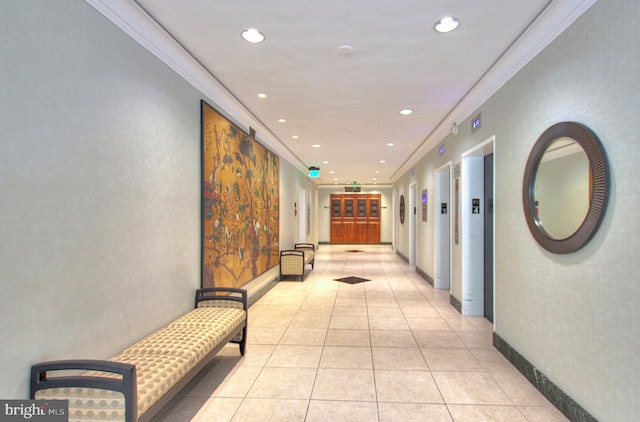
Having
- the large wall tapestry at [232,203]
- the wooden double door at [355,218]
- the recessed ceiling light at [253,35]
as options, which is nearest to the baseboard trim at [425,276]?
the large wall tapestry at [232,203]

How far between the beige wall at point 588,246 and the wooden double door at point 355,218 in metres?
14.9

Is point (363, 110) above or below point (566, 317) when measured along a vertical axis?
above

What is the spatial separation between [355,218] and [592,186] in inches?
645

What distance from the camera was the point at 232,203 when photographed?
495cm

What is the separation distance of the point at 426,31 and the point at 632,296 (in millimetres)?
A: 2580

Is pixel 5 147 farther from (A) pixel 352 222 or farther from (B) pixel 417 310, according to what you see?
(A) pixel 352 222

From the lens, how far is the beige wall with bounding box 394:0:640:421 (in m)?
2.03

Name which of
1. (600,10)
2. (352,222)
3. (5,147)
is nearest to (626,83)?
(600,10)

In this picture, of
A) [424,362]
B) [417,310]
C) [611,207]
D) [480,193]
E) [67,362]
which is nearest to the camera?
[67,362]

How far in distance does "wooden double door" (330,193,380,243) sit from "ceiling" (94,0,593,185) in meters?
12.7

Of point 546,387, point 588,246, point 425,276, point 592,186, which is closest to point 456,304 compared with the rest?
point 425,276

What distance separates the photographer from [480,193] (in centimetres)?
522

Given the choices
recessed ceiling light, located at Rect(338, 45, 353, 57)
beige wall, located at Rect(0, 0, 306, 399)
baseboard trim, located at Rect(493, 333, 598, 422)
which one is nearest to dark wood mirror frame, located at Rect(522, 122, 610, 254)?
baseboard trim, located at Rect(493, 333, 598, 422)

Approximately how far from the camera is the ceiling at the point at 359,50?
8.95 feet
